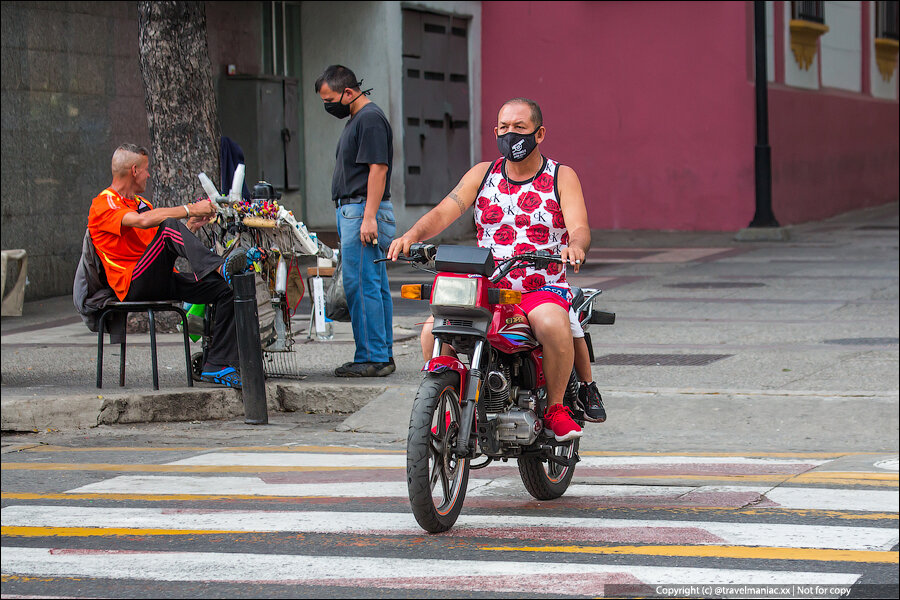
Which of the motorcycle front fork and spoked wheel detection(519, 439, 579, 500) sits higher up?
the motorcycle front fork

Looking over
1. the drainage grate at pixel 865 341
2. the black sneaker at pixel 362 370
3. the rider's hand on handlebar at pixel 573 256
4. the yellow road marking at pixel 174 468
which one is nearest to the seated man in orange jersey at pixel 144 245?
the black sneaker at pixel 362 370

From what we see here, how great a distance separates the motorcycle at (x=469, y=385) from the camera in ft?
18.2

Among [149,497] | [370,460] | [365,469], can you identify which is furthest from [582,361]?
[149,497]

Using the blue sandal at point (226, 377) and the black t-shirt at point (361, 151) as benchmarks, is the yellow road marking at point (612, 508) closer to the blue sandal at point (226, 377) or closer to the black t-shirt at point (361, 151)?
the blue sandal at point (226, 377)

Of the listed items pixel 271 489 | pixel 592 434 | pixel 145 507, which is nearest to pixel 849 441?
pixel 592 434

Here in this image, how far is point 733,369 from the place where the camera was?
33.2ft

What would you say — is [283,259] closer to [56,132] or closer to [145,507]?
[145,507]

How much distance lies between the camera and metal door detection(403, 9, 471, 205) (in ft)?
71.5

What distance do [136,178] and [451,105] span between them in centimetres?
1450

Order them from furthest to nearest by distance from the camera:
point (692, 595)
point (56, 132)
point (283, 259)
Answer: point (56, 132) < point (283, 259) < point (692, 595)

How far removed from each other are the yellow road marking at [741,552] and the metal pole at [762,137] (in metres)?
17.4

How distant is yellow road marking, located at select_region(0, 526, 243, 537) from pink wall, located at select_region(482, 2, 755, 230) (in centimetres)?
1843

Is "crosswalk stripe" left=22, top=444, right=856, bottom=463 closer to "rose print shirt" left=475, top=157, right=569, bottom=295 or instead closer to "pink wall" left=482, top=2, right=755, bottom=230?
"rose print shirt" left=475, top=157, right=569, bottom=295

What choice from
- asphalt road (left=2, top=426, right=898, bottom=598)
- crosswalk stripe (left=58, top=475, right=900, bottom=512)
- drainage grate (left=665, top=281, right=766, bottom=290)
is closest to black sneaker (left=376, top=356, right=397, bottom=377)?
asphalt road (left=2, top=426, right=898, bottom=598)
